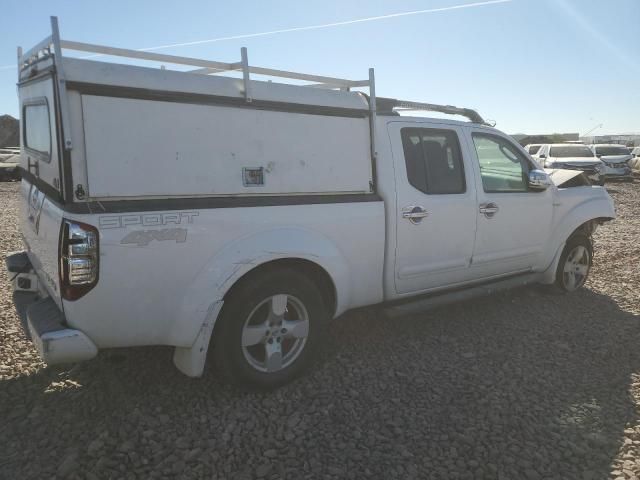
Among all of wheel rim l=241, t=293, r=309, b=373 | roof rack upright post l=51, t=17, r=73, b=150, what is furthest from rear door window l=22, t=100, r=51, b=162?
wheel rim l=241, t=293, r=309, b=373

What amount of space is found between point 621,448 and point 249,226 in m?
2.55

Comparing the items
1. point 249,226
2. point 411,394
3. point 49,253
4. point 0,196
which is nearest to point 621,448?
point 411,394

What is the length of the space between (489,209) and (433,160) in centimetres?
74

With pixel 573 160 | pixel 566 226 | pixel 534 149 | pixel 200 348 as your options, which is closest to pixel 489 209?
pixel 566 226

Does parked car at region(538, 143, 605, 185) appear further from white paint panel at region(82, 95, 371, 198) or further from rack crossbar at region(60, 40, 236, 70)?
rack crossbar at region(60, 40, 236, 70)

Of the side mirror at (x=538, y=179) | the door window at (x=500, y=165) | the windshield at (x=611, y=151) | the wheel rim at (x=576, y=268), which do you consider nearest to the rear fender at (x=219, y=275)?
the door window at (x=500, y=165)

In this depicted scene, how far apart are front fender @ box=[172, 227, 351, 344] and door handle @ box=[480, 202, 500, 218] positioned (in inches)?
66.9

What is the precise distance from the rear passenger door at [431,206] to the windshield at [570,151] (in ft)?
57.2

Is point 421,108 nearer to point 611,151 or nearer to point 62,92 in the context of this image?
point 62,92

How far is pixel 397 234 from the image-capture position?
13.0ft

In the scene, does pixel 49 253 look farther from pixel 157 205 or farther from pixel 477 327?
pixel 477 327

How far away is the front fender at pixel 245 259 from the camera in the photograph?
302 cm

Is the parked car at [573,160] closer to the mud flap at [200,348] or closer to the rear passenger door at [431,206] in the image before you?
the rear passenger door at [431,206]

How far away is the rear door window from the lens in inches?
120
